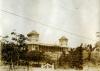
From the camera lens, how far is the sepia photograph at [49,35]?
1.91 metres

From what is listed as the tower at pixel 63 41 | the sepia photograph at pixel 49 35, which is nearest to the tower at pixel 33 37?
the sepia photograph at pixel 49 35

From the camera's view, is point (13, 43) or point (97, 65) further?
point (97, 65)

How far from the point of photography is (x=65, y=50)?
213cm

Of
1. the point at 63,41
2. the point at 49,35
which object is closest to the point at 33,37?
the point at 49,35

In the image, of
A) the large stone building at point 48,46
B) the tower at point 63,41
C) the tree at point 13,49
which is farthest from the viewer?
the tower at point 63,41

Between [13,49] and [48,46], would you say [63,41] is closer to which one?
[48,46]

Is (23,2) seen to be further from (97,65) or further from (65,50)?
(97,65)

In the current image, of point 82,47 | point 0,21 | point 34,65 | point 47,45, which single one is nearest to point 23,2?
point 0,21

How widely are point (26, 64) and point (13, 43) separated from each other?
0.22 metres

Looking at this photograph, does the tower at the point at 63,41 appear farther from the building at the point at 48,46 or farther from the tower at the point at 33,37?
the tower at the point at 33,37

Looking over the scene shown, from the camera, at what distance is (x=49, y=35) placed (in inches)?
81.4

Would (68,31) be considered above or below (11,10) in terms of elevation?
below

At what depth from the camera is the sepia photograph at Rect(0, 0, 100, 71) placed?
75.1 inches

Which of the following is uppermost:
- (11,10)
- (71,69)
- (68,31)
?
(11,10)
